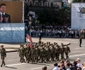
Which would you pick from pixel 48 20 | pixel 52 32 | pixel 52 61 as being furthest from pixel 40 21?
pixel 52 61

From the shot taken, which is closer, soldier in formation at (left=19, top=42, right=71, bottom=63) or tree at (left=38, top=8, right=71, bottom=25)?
soldier in formation at (left=19, top=42, right=71, bottom=63)

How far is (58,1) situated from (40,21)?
30655 mm

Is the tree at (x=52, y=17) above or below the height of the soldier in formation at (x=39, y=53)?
below

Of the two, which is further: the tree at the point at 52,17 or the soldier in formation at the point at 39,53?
the tree at the point at 52,17

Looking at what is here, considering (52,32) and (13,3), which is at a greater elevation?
(13,3)

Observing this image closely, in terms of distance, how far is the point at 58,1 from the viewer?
121562 mm

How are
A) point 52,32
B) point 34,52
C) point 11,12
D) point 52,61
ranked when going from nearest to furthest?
point 34,52
point 52,61
point 11,12
point 52,32

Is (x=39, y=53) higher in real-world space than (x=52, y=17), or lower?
higher

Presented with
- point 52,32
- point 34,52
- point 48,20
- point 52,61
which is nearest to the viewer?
point 34,52

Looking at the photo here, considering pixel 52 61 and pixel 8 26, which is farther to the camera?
pixel 8 26

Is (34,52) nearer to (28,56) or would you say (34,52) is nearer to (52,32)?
(28,56)

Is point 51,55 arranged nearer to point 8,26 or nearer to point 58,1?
point 8,26

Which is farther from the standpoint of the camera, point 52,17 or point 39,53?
point 52,17

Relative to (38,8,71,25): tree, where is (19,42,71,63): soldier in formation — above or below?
above
